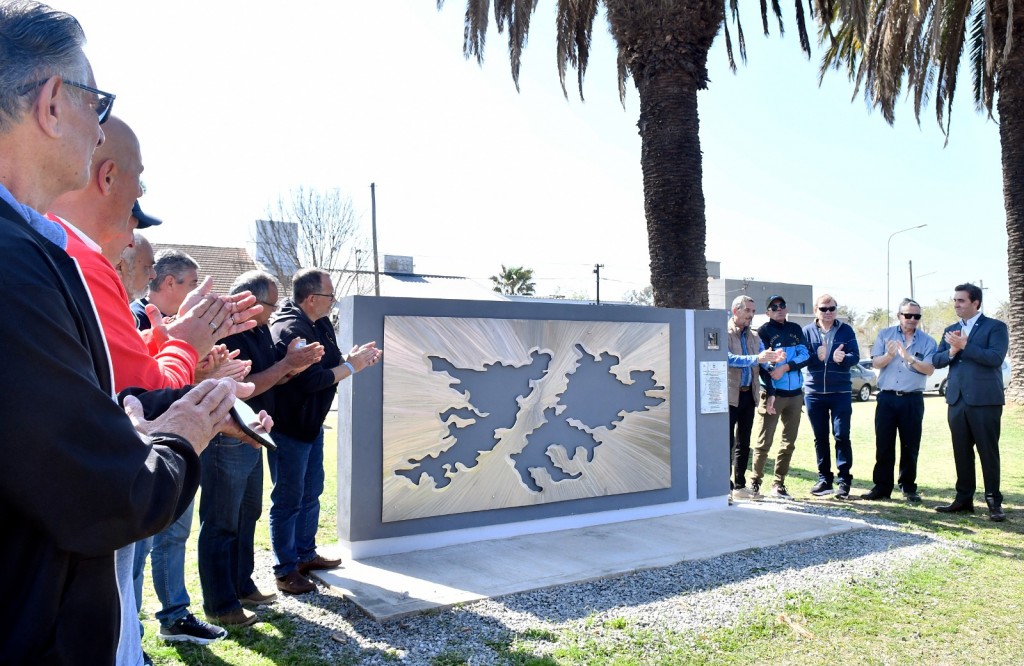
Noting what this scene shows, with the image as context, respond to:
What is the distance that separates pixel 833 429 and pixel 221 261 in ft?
105

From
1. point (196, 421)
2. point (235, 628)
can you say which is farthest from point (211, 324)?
point (235, 628)

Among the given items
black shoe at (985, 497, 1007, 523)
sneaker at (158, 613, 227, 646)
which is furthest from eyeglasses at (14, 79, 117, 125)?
black shoe at (985, 497, 1007, 523)

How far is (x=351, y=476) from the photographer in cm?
526

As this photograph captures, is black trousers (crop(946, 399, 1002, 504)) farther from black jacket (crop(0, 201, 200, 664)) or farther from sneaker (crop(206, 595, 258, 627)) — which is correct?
black jacket (crop(0, 201, 200, 664))

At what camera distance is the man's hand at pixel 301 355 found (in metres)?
4.20

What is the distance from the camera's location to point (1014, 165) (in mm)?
12797

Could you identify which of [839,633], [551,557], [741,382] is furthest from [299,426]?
[741,382]

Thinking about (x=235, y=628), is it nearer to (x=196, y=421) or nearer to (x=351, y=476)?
(x=351, y=476)

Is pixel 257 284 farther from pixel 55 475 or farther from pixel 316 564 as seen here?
pixel 55 475

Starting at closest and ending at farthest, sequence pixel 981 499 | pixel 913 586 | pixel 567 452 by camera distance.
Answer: pixel 913 586, pixel 567 452, pixel 981 499

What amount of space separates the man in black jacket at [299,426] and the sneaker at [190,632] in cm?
76

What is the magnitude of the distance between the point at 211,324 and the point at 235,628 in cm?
240

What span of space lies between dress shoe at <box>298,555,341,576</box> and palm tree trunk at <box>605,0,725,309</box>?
17.4ft

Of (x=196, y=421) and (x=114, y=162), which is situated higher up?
(x=114, y=162)
